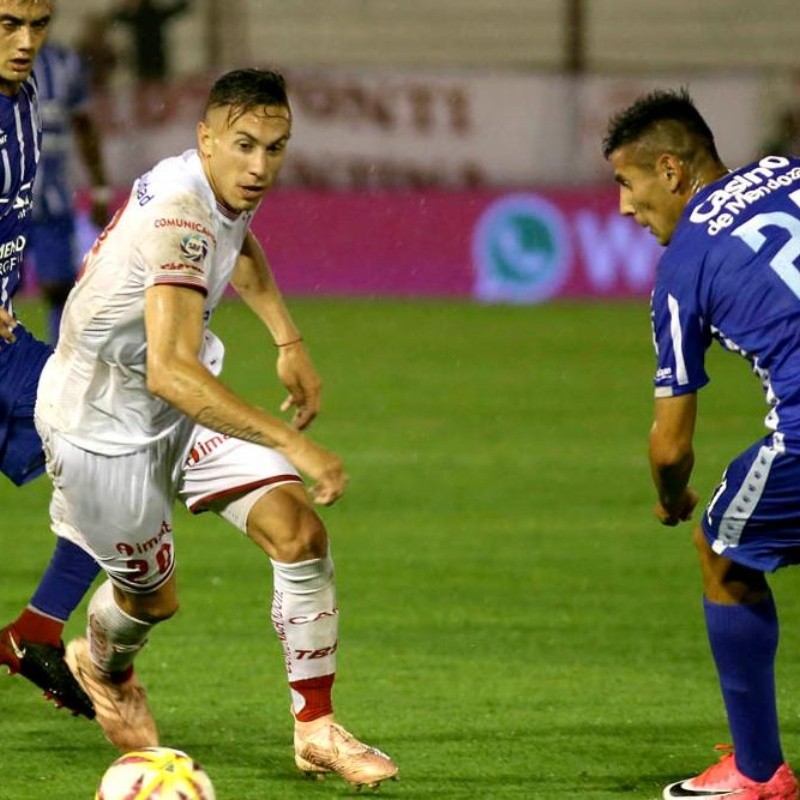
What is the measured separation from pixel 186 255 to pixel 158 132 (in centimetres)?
1627

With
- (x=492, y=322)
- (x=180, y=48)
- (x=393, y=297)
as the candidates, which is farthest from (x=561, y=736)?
(x=180, y=48)

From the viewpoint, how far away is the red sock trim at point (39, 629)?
600cm

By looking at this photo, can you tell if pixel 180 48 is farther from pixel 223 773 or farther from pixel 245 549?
pixel 223 773

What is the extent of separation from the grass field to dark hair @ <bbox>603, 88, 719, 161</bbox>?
1704 mm

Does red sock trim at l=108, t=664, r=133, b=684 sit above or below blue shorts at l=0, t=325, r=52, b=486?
below

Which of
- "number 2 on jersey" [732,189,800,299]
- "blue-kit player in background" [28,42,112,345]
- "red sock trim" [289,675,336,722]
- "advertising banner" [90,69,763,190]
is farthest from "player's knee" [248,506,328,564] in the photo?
"advertising banner" [90,69,763,190]

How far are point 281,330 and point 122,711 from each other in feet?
3.85

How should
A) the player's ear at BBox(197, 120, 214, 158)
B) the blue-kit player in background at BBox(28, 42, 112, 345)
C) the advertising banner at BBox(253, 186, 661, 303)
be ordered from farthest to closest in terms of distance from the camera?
the advertising banner at BBox(253, 186, 661, 303) → the blue-kit player in background at BBox(28, 42, 112, 345) → the player's ear at BBox(197, 120, 214, 158)

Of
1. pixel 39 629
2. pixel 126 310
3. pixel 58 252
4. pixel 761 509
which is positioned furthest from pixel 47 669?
pixel 58 252

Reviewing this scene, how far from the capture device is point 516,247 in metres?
20.4

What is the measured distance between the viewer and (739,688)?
489 cm

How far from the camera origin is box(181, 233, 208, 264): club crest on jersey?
4.86 meters

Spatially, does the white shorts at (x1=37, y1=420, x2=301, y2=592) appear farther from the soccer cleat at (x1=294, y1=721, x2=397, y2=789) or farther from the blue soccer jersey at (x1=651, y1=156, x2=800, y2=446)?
the blue soccer jersey at (x1=651, y1=156, x2=800, y2=446)

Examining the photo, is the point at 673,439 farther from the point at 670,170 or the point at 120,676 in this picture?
the point at 120,676
